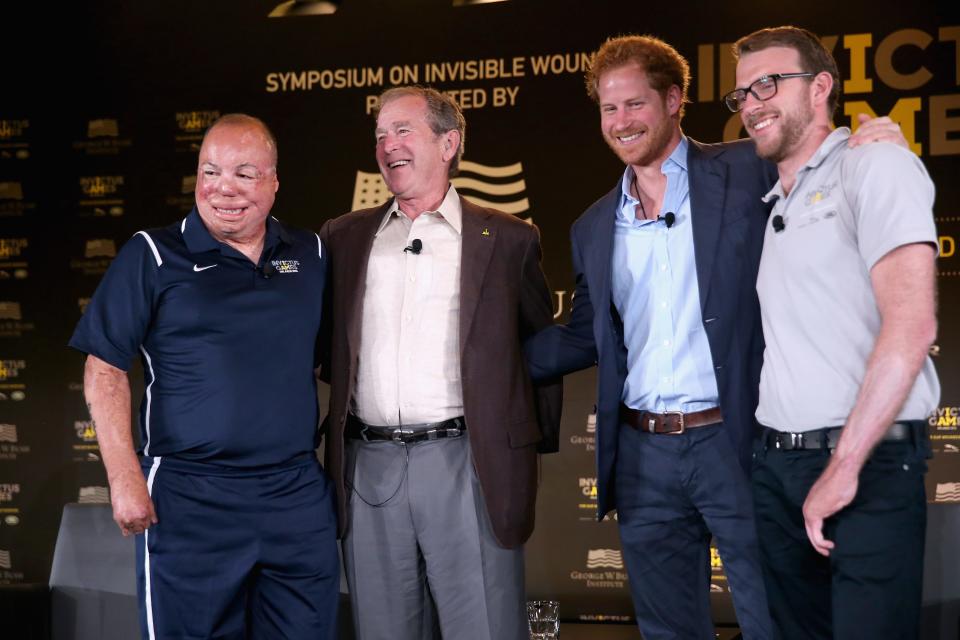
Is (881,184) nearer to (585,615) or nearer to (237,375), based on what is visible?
(237,375)

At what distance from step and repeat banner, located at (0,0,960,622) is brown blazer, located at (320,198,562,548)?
2.27 metres

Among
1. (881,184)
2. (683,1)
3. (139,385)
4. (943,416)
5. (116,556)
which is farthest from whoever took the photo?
(139,385)

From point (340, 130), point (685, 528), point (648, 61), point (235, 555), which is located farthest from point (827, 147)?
point (340, 130)

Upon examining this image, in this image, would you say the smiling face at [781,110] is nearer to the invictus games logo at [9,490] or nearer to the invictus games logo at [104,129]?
the invictus games logo at [104,129]

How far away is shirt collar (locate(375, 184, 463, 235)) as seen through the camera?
9.04ft

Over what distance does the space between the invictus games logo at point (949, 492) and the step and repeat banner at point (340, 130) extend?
0.03 ft

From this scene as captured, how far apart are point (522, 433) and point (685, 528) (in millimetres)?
486

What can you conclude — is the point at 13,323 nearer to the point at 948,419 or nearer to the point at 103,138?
the point at 103,138

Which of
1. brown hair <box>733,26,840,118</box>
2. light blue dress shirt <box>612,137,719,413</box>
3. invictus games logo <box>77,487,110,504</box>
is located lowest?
invictus games logo <box>77,487,110,504</box>

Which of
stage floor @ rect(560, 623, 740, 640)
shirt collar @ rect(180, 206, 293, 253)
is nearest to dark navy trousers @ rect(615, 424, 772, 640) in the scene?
shirt collar @ rect(180, 206, 293, 253)

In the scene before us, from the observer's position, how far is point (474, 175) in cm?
512

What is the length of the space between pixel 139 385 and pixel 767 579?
13.5 ft

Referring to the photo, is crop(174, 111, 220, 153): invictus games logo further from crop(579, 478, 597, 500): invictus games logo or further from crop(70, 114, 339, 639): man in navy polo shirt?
crop(70, 114, 339, 639): man in navy polo shirt

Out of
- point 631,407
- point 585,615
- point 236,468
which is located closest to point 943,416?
point 585,615
